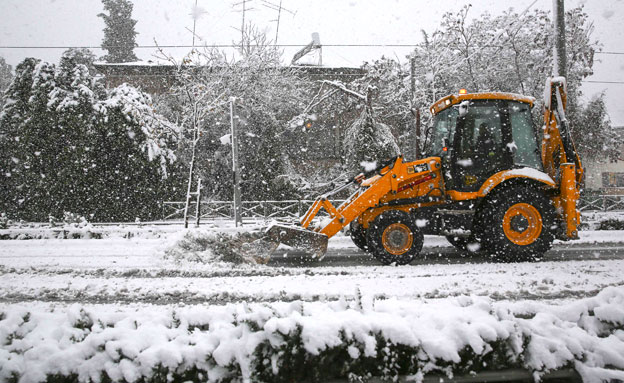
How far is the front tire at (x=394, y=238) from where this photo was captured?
6582 mm

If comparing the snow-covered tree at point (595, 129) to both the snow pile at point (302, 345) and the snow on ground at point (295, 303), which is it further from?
the snow pile at point (302, 345)

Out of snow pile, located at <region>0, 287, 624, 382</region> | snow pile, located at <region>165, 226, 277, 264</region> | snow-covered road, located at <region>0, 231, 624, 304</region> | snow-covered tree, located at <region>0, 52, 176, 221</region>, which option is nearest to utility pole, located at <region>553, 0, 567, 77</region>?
snow-covered road, located at <region>0, 231, 624, 304</region>

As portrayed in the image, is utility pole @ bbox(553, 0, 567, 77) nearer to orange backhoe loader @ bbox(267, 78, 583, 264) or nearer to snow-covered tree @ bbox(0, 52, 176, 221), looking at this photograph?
orange backhoe loader @ bbox(267, 78, 583, 264)

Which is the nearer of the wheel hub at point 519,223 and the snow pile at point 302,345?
the snow pile at point 302,345

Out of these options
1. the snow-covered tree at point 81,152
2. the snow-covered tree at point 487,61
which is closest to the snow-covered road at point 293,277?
the snow-covered tree at point 81,152

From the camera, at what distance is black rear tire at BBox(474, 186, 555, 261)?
22.0ft

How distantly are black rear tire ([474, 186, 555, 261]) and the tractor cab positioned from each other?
0.45 meters

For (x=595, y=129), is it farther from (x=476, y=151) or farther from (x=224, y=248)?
(x=224, y=248)

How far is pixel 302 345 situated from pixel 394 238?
4826 mm

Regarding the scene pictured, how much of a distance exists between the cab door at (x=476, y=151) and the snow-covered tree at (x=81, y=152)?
12448 millimetres

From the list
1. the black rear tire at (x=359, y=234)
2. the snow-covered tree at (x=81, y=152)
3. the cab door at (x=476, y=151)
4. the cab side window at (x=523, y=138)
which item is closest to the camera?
the cab door at (x=476, y=151)

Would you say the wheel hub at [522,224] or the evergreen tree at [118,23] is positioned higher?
the evergreen tree at [118,23]

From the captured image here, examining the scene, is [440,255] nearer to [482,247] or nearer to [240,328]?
[482,247]

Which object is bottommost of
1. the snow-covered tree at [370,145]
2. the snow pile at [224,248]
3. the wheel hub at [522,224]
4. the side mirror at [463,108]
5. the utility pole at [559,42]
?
the snow pile at [224,248]
